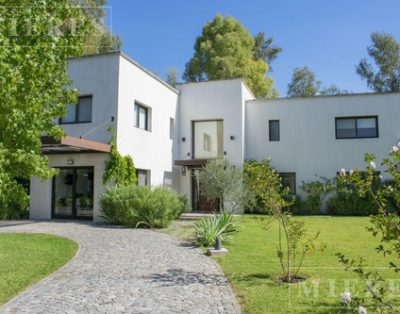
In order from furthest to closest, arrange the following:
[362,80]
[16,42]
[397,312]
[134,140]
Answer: [362,80]
[134,140]
[16,42]
[397,312]

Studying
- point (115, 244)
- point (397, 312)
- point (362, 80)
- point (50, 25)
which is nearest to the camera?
point (397, 312)

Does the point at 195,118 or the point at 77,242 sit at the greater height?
the point at 195,118

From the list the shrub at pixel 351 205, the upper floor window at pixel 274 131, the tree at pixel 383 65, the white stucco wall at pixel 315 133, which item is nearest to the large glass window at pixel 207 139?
the white stucco wall at pixel 315 133

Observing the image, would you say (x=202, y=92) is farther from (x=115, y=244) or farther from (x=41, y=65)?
(x=41, y=65)

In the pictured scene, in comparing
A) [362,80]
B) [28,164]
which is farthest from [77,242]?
[362,80]

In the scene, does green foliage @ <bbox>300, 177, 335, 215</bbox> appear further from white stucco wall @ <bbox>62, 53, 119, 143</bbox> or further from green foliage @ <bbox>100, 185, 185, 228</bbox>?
white stucco wall @ <bbox>62, 53, 119, 143</bbox>

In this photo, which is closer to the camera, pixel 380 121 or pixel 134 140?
pixel 134 140

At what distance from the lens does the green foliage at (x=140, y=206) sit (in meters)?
14.7

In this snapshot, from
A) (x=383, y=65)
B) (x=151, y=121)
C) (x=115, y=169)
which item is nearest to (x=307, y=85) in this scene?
(x=383, y=65)

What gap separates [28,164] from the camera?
626 cm

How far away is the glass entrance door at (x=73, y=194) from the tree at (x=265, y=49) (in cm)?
2988

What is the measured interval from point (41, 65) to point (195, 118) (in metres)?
18.1

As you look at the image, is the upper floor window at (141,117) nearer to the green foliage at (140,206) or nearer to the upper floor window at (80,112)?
the upper floor window at (80,112)

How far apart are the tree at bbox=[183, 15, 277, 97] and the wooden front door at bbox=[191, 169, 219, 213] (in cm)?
1327
